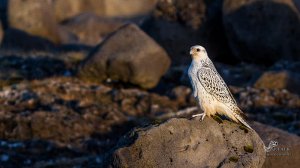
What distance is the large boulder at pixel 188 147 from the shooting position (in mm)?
9547

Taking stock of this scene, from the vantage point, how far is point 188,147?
9.60 meters

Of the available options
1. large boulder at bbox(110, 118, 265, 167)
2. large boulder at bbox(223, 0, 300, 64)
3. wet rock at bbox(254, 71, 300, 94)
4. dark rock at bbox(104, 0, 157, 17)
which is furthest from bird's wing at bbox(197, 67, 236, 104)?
dark rock at bbox(104, 0, 157, 17)

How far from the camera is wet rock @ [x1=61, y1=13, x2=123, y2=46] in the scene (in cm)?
4160

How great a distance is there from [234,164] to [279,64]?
14980 millimetres

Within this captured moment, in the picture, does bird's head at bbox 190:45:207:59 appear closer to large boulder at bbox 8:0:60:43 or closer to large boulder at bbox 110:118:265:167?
large boulder at bbox 110:118:265:167

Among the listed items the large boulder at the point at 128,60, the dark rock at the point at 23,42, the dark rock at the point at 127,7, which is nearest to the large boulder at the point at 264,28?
the large boulder at the point at 128,60

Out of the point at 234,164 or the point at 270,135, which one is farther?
the point at 270,135

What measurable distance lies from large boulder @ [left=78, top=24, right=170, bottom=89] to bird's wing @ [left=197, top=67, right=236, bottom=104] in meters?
11.2

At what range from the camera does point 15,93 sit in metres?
20.5

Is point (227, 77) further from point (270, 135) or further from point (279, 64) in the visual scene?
point (270, 135)

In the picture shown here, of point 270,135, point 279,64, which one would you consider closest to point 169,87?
point 279,64

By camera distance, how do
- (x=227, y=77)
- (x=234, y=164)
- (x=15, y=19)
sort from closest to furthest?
(x=234, y=164) < (x=227, y=77) < (x=15, y=19)

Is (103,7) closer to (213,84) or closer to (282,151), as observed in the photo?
(282,151)

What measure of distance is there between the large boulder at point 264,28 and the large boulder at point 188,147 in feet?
52.9
